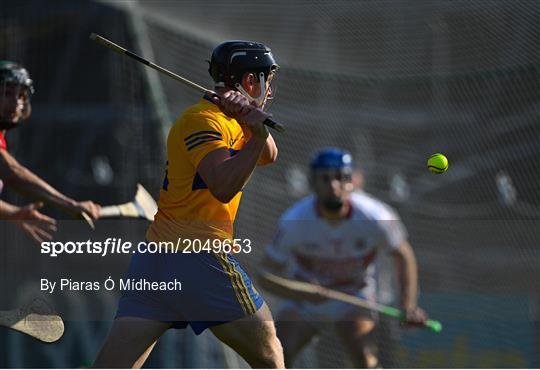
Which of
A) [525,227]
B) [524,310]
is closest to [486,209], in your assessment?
[525,227]

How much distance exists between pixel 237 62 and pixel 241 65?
0.06ft

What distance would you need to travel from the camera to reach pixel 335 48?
11.5 m

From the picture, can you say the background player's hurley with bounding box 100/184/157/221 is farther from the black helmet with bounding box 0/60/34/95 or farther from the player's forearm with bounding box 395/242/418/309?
the player's forearm with bounding box 395/242/418/309

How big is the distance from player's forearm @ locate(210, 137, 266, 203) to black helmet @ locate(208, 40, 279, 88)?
463mm

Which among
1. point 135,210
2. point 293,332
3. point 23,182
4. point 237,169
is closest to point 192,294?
point 237,169

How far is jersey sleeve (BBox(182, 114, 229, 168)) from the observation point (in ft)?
14.2

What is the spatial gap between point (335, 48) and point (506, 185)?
6.88ft

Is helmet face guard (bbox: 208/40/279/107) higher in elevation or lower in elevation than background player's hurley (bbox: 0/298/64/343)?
higher

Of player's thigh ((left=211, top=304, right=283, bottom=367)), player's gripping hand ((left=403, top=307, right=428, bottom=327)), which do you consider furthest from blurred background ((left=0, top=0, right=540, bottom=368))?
player's thigh ((left=211, top=304, right=283, bottom=367))

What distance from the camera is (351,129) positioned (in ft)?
36.8

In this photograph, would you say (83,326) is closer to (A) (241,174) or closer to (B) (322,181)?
(B) (322,181)

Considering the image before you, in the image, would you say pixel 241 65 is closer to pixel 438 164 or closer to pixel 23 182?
pixel 438 164

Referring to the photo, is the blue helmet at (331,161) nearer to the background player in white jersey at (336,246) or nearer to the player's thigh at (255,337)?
the background player in white jersey at (336,246)

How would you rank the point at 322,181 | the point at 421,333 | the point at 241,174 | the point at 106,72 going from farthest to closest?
the point at 106,72
the point at 421,333
the point at 322,181
the point at 241,174
